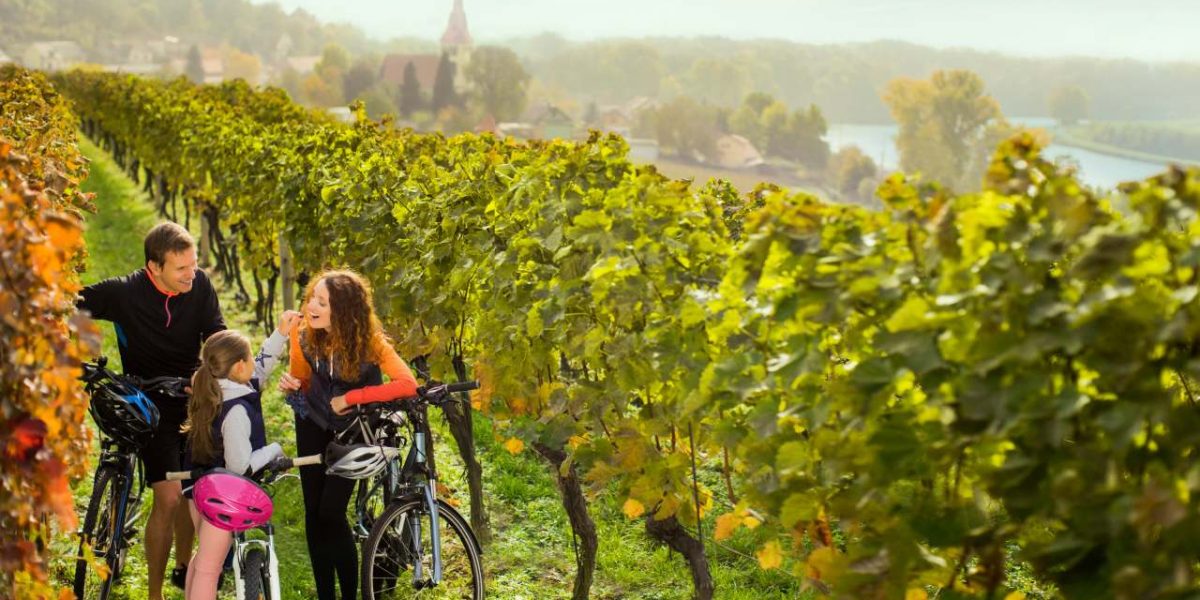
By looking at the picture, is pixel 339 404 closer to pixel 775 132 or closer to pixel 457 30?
pixel 775 132

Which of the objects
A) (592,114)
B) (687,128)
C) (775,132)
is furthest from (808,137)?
(592,114)

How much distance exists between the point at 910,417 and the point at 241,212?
9.91m

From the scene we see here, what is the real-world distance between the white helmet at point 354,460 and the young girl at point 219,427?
212mm

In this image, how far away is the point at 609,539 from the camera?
22.1 ft

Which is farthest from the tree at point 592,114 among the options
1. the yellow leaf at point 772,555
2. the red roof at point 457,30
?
the yellow leaf at point 772,555

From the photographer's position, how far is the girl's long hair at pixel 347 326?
4.88 meters

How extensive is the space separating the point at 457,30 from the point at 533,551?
6674 inches

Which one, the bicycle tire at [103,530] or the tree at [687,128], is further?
the tree at [687,128]

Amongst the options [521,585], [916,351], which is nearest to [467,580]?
[521,585]

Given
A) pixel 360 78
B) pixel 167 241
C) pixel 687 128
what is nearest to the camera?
pixel 167 241

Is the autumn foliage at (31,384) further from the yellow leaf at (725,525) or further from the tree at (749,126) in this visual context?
the tree at (749,126)

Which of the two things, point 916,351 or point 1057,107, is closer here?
point 916,351

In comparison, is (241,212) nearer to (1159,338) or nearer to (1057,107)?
(1159,338)

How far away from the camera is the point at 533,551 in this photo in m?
6.65
